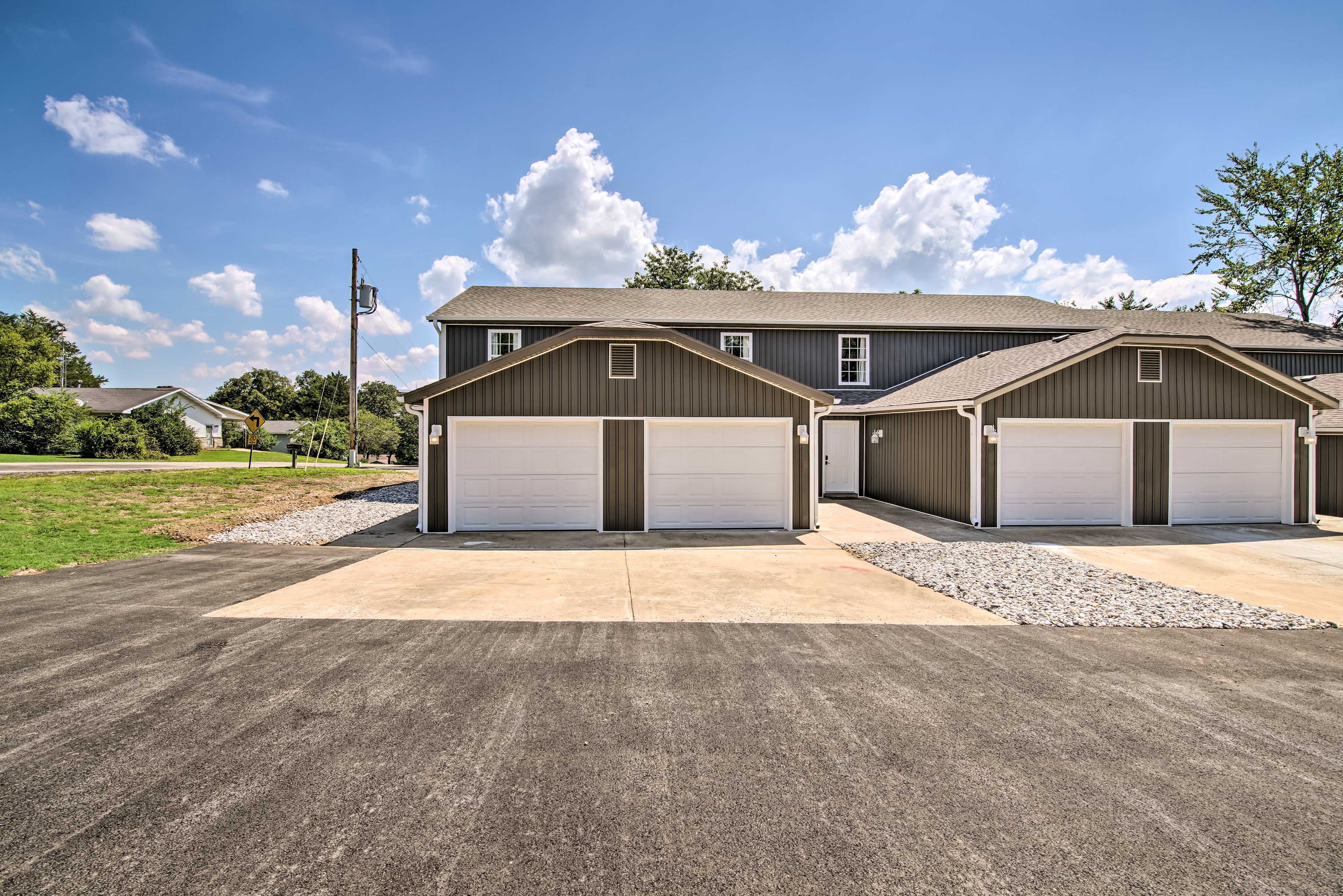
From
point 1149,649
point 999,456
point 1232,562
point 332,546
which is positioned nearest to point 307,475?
point 332,546

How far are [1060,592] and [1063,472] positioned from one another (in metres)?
5.91

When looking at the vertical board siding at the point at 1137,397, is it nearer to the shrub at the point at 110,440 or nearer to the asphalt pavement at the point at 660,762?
the asphalt pavement at the point at 660,762


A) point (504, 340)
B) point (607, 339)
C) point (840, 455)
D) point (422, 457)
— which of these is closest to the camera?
point (422, 457)

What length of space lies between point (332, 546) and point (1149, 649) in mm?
10519

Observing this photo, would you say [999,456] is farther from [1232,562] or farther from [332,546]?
[332,546]

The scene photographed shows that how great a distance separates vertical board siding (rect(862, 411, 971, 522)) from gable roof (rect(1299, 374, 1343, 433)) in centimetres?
783

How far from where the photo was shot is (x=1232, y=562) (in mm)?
8117

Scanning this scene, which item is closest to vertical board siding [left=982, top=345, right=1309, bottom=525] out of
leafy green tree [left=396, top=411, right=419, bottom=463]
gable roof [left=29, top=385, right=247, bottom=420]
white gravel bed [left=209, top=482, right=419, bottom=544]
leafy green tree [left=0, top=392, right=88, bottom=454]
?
white gravel bed [left=209, top=482, right=419, bottom=544]

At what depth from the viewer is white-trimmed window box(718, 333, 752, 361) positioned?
57.2 ft

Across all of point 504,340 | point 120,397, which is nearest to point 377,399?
point 120,397

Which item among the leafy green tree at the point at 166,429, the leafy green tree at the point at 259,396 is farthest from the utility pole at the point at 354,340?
the leafy green tree at the point at 259,396

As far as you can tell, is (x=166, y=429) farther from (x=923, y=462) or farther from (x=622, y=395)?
(x=923, y=462)

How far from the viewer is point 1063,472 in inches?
441

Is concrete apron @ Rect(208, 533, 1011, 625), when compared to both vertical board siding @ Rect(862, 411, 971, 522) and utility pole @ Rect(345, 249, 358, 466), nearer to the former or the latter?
vertical board siding @ Rect(862, 411, 971, 522)
